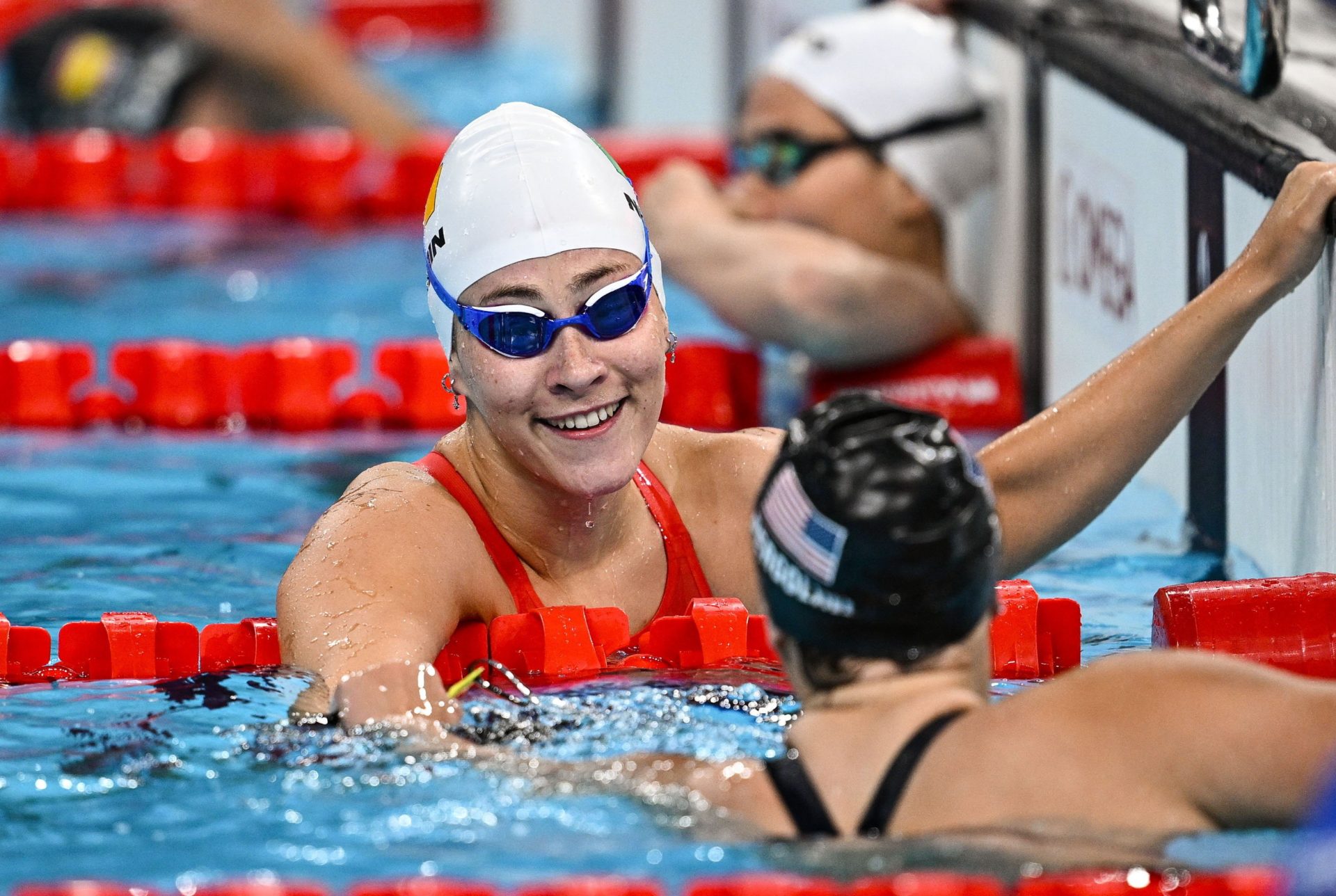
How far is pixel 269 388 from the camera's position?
5.44 metres

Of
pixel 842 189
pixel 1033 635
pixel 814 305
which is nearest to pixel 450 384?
pixel 1033 635

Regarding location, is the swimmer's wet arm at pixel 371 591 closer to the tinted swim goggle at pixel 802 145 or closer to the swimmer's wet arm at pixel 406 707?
the swimmer's wet arm at pixel 406 707

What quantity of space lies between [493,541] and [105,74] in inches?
256

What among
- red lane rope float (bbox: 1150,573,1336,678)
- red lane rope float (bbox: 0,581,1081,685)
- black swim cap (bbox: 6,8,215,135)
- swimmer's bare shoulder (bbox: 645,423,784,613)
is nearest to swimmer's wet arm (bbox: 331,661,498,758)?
red lane rope float (bbox: 0,581,1081,685)

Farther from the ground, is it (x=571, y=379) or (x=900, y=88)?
(x=900, y=88)

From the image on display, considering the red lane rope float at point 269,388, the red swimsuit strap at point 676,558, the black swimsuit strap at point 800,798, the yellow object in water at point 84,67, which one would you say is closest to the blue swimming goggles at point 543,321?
the red swimsuit strap at point 676,558

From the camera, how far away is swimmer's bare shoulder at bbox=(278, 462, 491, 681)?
271 centimetres

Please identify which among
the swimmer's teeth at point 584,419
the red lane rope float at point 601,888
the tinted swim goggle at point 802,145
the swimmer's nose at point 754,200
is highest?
the tinted swim goggle at point 802,145

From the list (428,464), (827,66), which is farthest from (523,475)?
(827,66)

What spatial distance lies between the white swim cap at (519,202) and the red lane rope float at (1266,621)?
38.9 inches

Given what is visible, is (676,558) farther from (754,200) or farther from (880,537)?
(754,200)

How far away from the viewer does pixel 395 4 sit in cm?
1327

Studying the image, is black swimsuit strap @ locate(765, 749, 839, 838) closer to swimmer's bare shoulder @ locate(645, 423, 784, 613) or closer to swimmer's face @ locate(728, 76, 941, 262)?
swimmer's bare shoulder @ locate(645, 423, 784, 613)

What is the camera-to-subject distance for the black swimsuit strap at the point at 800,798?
2152mm
